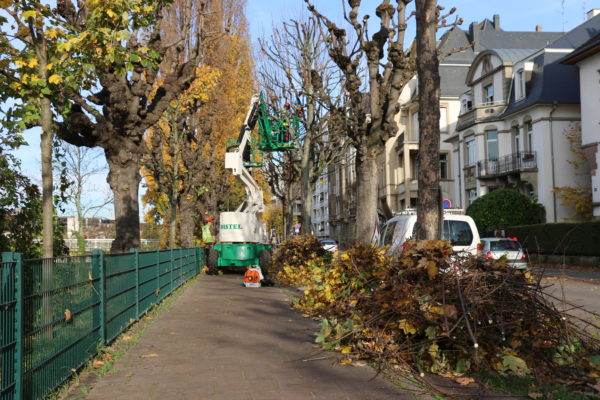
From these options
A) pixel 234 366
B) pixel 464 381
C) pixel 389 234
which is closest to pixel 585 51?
pixel 389 234

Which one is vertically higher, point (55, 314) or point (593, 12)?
point (593, 12)

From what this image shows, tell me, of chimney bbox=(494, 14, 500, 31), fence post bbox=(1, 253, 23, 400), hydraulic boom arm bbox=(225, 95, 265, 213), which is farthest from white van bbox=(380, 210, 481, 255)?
chimney bbox=(494, 14, 500, 31)

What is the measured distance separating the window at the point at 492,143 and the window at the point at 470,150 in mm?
1545

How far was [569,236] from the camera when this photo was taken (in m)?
29.3

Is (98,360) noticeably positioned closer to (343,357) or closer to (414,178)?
(343,357)

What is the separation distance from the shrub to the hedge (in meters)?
1.45

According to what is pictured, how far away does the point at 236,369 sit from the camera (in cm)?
676

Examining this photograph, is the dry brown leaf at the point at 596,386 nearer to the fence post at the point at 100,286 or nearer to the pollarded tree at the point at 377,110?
the fence post at the point at 100,286

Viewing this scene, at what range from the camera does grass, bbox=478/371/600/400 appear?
17.2ft

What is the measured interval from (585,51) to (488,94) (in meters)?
11.8

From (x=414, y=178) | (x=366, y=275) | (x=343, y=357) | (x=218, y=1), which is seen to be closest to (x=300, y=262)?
(x=366, y=275)

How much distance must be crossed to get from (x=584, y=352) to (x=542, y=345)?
59 cm

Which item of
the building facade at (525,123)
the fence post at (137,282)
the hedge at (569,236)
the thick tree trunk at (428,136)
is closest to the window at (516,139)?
the building facade at (525,123)

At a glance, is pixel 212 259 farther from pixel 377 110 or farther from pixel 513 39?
pixel 513 39
